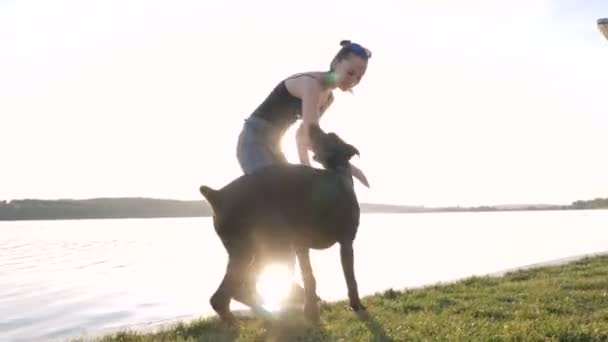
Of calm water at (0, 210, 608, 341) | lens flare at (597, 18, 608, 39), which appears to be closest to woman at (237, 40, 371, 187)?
calm water at (0, 210, 608, 341)

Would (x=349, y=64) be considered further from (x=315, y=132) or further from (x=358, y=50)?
(x=315, y=132)

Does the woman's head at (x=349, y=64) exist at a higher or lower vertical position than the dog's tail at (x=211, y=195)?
higher

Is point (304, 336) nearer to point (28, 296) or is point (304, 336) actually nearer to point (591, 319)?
point (591, 319)

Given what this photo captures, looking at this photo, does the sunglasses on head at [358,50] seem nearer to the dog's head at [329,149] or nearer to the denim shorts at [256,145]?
the dog's head at [329,149]

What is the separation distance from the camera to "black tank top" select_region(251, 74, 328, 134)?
6191 millimetres

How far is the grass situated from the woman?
153 cm

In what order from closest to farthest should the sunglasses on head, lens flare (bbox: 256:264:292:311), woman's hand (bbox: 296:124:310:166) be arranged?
the sunglasses on head < lens flare (bbox: 256:264:292:311) < woman's hand (bbox: 296:124:310:166)

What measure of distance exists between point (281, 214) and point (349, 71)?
155 cm

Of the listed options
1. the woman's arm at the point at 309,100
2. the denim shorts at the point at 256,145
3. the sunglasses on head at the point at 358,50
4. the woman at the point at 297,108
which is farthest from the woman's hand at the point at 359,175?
the sunglasses on head at the point at 358,50

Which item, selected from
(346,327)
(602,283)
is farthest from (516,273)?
(346,327)

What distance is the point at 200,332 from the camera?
19.8 ft

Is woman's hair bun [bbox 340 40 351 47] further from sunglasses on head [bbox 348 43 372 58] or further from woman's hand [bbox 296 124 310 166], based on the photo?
woman's hand [bbox 296 124 310 166]

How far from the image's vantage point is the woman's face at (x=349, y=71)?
18.6 feet

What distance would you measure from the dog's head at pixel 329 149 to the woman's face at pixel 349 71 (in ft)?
1.65
